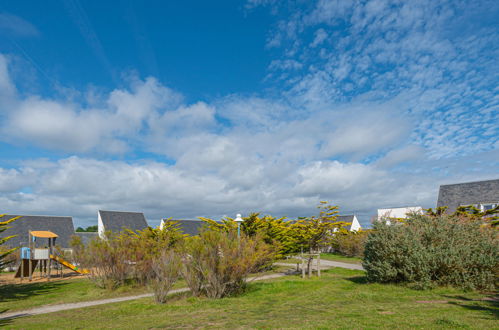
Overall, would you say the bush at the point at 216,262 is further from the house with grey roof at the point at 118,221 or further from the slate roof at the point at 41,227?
the slate roof at the point at 41,227

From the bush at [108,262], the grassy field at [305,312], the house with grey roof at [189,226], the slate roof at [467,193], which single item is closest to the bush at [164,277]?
the grassy field at [305,312]

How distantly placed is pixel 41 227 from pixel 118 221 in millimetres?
8215

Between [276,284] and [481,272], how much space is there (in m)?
7.38

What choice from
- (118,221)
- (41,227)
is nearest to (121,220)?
(118,221)

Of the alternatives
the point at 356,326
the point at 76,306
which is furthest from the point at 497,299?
the point at 76,306

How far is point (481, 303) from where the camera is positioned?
331 inches

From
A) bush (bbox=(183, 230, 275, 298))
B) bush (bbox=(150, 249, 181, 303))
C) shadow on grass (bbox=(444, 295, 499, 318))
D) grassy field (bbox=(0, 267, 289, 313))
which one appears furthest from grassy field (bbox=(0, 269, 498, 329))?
grassy field (bbox=(0, 267, 289, 313))

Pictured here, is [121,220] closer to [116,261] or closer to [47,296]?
[47,296]

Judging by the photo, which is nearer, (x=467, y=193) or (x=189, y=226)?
(x=467, y=193)

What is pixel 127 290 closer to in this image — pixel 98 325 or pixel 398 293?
pixel 98 325

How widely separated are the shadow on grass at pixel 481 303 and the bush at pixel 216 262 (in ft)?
20.2

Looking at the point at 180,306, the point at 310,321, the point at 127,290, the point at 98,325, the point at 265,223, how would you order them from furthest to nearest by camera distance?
the point at 265,223, the point at 127,290, the point at 180,306, the point at 98,325, the point at 310,321

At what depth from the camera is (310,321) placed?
6863 mm

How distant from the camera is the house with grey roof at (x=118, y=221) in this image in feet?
128
